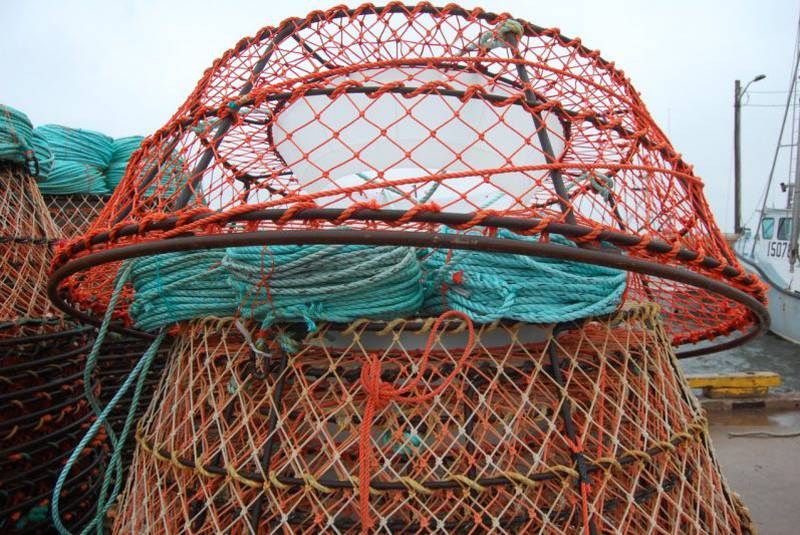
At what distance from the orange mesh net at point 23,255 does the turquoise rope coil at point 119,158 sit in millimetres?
928

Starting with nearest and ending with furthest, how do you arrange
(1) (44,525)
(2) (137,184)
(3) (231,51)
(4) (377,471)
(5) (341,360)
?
(4) (377,471)
(5) (341,360)
(2) (137,184)
(3) (231,51)
(1) (44,525)

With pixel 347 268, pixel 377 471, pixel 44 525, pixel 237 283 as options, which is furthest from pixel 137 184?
pixel 44 525

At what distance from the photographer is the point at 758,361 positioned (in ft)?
30.4

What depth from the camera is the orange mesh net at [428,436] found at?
1202 millimetres

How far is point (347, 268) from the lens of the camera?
1.25 metres

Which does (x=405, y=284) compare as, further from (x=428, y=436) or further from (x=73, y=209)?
(x=73, y=209)

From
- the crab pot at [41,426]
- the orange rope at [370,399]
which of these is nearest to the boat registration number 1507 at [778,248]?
the orange rope at [370,399]

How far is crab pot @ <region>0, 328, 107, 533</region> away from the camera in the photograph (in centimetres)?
181

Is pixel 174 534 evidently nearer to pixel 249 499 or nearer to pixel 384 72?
pixel 249 499

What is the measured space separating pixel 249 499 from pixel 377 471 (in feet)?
1.23

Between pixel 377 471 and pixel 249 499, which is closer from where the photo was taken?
pixel 377 471

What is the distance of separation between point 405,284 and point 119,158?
119 inches

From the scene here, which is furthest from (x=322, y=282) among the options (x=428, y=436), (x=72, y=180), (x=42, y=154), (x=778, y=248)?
(x=778, y=248)

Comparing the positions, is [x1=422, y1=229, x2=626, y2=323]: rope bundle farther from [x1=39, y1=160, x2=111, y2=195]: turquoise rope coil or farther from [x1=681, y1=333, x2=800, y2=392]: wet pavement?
[x1=681, y1=333, x2=800, y2=392]: wet pavement
